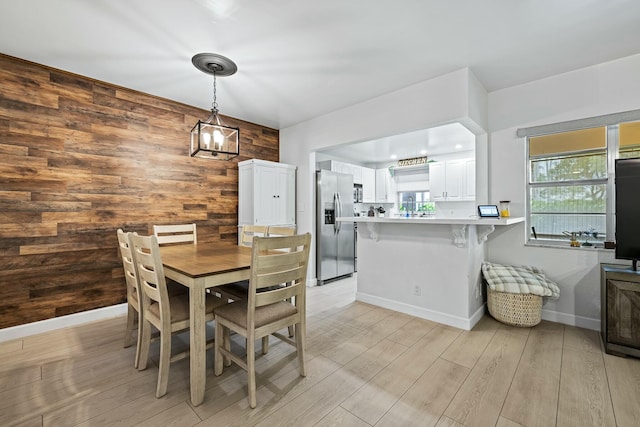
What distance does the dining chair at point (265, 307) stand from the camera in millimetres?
1705

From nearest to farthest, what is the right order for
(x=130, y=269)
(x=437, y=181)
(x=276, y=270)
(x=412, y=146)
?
(x=276, y=270)
(x=130, y=269)
(x=412, y=146)
(x=437, y=181)

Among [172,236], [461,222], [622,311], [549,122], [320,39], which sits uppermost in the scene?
[320,39]

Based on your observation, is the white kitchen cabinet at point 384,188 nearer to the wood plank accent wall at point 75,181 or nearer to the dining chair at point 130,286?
the wood plank accent wall at point 75,181

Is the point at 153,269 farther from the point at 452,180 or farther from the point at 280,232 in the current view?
the point at 452,180

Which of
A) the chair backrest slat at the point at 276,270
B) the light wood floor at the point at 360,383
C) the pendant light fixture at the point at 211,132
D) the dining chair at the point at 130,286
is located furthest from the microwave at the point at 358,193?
the dining chair at the point at 130,286

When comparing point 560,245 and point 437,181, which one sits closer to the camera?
point 560,245

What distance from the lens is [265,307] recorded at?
77.4 inches

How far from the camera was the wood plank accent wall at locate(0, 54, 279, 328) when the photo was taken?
8.73 ft

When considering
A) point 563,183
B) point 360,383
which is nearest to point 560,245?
point 563,183

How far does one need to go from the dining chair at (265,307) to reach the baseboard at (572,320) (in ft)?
8.95

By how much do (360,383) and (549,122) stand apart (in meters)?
3.17

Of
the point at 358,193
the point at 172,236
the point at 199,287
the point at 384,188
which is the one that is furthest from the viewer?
the point at 384,188

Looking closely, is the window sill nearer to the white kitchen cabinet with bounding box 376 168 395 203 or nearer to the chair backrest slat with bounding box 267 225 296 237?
the chair backrest slat with bounding box 267 225 296 237

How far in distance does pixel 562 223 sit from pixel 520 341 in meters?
1.46
